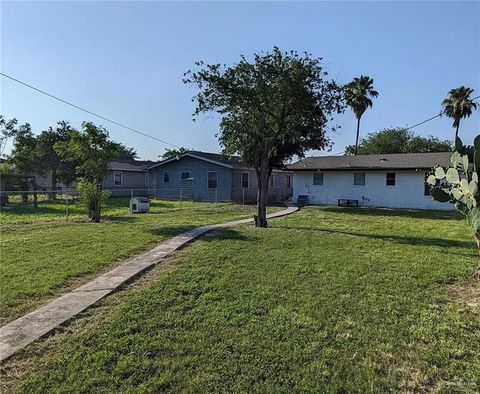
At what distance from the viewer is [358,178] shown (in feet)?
79.3

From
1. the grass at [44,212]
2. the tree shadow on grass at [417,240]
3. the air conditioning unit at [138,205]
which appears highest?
the air conditioning unit at [138,205]

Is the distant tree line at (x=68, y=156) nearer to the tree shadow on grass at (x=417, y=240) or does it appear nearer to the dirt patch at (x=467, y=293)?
the tree shadow on grass at (x=417, y=240)

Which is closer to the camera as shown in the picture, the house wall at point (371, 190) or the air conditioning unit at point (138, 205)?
the air conditioning unit at point (138, 205)

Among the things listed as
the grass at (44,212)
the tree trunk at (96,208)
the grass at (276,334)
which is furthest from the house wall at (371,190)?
the grass at (276,334)

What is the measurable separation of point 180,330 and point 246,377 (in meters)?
1.10

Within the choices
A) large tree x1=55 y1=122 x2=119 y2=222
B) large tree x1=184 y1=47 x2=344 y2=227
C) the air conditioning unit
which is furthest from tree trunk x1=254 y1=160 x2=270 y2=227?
the air conditioning unit

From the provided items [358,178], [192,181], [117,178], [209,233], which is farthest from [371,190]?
[117,178]

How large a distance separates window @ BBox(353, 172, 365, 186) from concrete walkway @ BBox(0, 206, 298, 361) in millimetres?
18740

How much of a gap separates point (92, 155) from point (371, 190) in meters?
16.2

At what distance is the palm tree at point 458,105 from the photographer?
3086 cm

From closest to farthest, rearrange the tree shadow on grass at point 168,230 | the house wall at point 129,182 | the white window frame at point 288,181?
the tree shadow on grass at point 168,230 → the house wall at point 129,182 → the white window frame at point 288,181

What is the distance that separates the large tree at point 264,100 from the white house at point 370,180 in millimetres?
9992

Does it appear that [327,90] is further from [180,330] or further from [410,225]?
[180,330]

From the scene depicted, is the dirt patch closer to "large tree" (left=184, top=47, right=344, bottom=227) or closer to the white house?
"large tree" (left=184, top=47, right=344, bottom=227)
